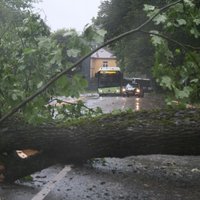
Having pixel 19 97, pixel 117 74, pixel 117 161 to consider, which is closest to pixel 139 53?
pixel 117 74

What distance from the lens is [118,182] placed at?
6.80 m

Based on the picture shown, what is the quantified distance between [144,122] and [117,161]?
2.19 metres

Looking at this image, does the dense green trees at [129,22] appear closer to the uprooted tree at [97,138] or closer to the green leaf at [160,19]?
the uprooted tree at [97,138]

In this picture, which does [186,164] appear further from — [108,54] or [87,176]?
[108,54]

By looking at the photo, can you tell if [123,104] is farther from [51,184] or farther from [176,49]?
[176,49]

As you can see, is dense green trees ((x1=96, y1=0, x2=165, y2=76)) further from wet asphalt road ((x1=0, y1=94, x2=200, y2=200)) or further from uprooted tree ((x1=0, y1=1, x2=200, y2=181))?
uprooted tree ((x1=0, y1=1, x2=200, y2=181))

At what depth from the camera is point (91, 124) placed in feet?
22.2

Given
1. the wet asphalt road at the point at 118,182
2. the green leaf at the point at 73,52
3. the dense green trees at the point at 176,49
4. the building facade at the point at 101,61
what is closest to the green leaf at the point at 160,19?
the dense green trees at the point at 176,49

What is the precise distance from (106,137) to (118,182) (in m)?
0.73

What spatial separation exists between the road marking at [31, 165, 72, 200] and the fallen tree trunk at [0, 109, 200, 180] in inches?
11.2

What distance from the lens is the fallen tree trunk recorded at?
20.9 ft

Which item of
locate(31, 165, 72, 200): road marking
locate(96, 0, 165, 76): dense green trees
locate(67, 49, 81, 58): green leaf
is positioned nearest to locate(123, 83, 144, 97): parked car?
locate(96, 0, 165, 76): dense green trees

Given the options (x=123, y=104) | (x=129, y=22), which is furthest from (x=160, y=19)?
(x=129, y=22)

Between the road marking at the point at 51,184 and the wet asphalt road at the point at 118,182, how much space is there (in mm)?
27
